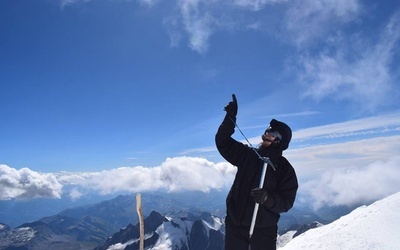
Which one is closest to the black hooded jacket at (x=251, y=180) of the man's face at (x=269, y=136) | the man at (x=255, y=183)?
the man at (x=255, y=183)

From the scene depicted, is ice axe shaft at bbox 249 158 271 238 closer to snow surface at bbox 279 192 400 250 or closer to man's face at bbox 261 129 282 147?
man's face at bbox 261 129 282 147

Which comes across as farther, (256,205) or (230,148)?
(230,148)

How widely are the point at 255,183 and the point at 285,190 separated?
0.59 metres

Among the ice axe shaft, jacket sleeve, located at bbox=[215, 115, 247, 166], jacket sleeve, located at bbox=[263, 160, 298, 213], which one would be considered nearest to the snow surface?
jacket sleeve, located at bbox=[263, 160, 298, 213]

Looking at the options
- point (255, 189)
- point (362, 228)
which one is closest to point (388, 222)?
point (362, 228)

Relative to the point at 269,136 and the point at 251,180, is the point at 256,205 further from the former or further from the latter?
the point at 269,136

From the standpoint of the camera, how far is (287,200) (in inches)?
242

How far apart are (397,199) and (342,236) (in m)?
3.84

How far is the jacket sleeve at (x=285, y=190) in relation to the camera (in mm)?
6012

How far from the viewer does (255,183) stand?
6234mm

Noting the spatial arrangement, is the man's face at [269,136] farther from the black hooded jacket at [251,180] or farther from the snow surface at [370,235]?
the snow surface at [370,235]

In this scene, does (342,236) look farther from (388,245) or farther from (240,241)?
(240,241)

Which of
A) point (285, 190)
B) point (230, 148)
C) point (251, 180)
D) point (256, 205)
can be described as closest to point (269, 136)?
point (230, 148)

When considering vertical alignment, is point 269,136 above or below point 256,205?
above
